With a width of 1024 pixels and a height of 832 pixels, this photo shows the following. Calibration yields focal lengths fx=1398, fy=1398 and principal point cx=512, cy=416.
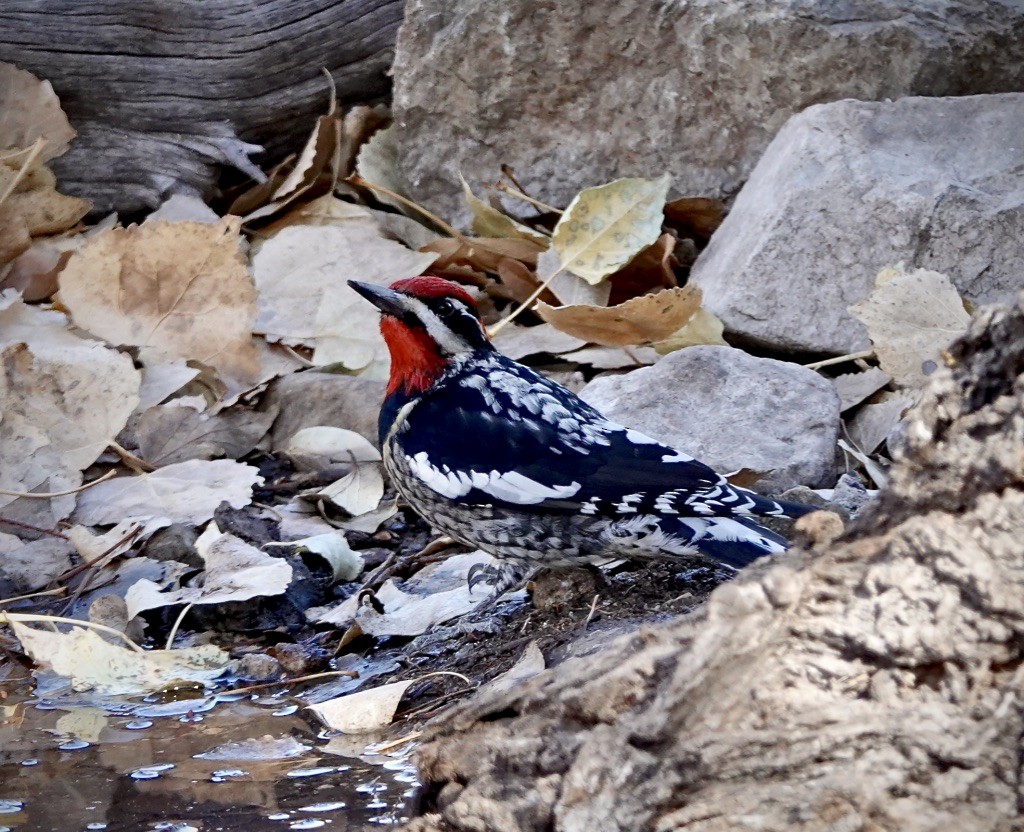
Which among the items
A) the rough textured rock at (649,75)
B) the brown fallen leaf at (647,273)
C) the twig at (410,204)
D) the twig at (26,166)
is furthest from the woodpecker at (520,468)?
the twig at (26,166)

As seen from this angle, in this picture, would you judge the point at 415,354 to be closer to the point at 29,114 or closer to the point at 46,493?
the point at 46,493

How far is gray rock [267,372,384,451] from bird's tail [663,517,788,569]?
177 centimetres

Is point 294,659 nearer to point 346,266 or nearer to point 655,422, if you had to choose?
point 655,422

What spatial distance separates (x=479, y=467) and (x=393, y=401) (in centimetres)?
47

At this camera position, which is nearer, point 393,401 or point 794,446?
point 393,401

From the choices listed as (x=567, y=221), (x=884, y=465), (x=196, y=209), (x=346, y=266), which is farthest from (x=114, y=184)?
(x=884, y=465)

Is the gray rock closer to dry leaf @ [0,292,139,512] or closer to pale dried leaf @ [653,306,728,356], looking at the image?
dry leaf @ [0,292,139,512]

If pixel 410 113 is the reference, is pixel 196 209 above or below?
below

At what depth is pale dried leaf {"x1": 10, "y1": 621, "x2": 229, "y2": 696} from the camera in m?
3.57

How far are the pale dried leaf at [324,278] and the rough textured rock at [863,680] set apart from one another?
3290mm

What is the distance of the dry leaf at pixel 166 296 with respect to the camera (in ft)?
16.6

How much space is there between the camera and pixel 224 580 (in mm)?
3959

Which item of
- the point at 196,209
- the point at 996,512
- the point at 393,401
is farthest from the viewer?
the point at 196,209

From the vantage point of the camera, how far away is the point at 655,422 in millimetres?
4406
